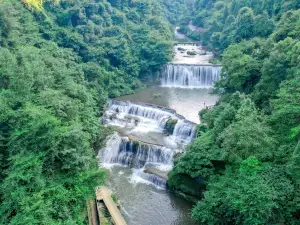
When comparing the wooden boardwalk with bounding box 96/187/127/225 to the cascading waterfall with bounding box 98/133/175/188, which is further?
the cascading waterfall with bounding box 98/133/175/188

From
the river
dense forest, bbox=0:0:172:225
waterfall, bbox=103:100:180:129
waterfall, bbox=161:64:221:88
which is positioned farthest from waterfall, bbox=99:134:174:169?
waterfall, bbox=161:64:221:88

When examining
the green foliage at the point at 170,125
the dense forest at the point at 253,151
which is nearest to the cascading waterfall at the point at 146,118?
the green foliage at the point at 170,125

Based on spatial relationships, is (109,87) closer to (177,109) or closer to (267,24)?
(177,109)

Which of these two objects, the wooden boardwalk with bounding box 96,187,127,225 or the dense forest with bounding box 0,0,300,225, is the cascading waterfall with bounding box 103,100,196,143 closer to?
the dense forest with bounding box 0,0,300,225

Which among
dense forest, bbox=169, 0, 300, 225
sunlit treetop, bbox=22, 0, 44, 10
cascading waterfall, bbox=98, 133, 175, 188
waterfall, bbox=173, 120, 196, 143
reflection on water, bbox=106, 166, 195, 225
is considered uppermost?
sunlit treetop, bbox=22, 0, 44, 10

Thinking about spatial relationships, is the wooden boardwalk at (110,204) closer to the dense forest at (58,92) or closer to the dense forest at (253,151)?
the dense forest at (58,92)

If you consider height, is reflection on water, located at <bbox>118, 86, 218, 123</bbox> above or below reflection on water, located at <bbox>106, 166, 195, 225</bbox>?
above

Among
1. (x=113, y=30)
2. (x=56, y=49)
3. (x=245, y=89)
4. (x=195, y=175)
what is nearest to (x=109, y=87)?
(x=56, y=49)

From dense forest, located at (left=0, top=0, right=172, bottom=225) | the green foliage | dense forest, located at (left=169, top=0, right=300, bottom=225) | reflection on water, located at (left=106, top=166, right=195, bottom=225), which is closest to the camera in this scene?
dense forest, located at (left=169, top=0, right=300, bottom=225)
